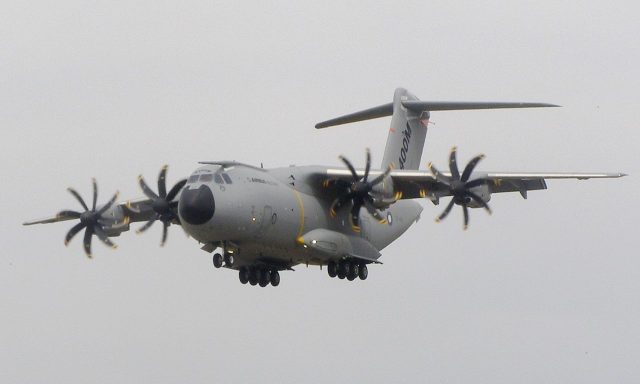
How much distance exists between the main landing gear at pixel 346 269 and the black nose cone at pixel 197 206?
5.40 meters

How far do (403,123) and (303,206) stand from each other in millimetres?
6258

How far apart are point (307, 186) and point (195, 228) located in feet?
14.3

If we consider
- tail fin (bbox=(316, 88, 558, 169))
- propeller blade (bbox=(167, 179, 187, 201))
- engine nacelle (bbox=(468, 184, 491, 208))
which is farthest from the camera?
tail fin (bbox=(316, 88, 558, 169))

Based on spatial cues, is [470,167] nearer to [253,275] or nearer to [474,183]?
[474,183]

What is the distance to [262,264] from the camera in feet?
146

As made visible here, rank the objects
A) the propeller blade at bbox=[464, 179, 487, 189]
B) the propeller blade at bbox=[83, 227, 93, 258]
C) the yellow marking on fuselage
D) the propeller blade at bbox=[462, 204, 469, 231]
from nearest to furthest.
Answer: the propeller blade at bbox=[464, 179, 487, 189] → the propeller blade at bbox=[462, 204, 469, 231] → the yellow marking on fuselage → the propeller blade at bbox=[83, 227, 93, 258]

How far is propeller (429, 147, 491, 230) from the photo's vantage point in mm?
41688

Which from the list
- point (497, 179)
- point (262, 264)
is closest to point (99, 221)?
point (262, 264)

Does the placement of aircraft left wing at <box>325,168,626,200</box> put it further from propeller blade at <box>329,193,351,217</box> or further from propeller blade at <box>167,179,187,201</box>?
propeller blade at <box>167,179,187,201</box>

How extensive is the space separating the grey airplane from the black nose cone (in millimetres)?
26

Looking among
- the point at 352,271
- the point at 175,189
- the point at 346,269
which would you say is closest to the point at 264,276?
the point at 346,269

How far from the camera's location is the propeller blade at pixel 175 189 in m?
43.6

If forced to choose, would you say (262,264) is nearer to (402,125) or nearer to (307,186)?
(307,186)

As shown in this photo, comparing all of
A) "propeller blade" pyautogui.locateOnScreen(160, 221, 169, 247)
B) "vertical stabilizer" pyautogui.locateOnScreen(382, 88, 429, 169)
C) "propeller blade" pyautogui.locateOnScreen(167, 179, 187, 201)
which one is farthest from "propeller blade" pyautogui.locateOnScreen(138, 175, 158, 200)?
"vertical stabilizer" pyautogui.locateOnScreen(382, 88, 429, 169)
